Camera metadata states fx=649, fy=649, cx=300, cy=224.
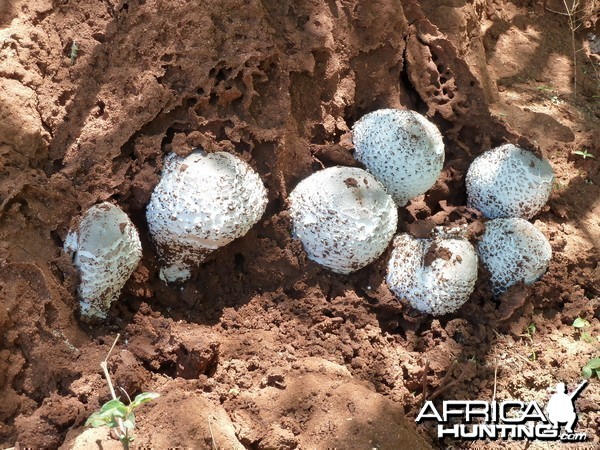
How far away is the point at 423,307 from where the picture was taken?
3.14m

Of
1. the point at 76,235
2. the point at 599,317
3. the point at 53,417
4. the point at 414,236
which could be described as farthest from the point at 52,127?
the point at 599,317

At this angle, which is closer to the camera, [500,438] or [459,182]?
[500,438]

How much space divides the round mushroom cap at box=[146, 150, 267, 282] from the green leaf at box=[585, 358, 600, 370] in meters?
1.76

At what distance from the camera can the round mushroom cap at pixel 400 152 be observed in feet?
10.6

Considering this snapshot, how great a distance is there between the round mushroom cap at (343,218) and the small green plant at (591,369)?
1135 mm

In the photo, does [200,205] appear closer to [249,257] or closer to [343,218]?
[249,257]

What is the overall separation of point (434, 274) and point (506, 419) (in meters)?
0.72

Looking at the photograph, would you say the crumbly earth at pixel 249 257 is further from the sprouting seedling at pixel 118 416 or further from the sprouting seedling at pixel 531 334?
the sprouting seedling at pixel 118 416

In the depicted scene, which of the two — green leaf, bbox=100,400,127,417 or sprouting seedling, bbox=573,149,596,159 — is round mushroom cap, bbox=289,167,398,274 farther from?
sprouting seedling, bbox=573,149,596,159

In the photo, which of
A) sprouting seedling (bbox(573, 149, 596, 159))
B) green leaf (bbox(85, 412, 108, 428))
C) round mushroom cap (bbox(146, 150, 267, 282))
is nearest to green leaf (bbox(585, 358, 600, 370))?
sprouting seedling (bbox(573, 149, 596, 159))

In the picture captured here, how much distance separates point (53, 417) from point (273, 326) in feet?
3.29

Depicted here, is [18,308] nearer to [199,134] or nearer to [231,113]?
[199,134]

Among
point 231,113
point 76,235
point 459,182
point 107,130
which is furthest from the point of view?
point 459,182

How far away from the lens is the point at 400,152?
3.23 m
